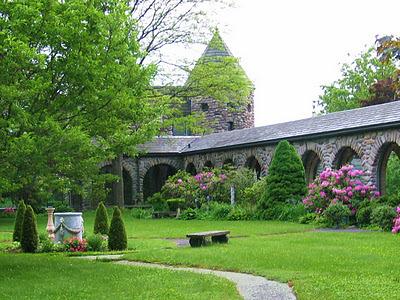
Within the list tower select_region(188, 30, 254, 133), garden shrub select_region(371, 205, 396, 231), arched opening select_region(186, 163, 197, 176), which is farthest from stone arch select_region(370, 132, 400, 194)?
tower select_region(188, 30, 254, 133)

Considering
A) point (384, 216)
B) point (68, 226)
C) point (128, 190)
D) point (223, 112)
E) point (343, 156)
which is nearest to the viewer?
point (68, 226)

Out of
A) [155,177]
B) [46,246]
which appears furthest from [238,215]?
[155,177]

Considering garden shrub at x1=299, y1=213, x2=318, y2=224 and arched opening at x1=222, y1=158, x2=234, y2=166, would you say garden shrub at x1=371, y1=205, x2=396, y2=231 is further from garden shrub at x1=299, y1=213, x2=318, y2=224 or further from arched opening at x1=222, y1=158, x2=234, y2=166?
arched opening at x1=222, y1=158, x2=234, y2=166

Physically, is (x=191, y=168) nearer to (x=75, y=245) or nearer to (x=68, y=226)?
(x=68, y=226)

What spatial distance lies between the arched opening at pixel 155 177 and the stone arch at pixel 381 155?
1691cm

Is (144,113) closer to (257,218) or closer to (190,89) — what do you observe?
(257,218)

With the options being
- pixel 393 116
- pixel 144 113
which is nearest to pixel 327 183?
pixel 393 116

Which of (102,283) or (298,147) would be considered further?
(298,147)

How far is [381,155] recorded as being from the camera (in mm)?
20953

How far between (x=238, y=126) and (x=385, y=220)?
891 inches

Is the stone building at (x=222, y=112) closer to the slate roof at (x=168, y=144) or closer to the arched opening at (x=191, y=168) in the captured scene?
the slate roof at (x=168, y=144)

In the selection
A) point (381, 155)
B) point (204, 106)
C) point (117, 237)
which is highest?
point (204, 106)

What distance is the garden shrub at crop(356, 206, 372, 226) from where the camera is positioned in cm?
1738

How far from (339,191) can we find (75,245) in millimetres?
8565
